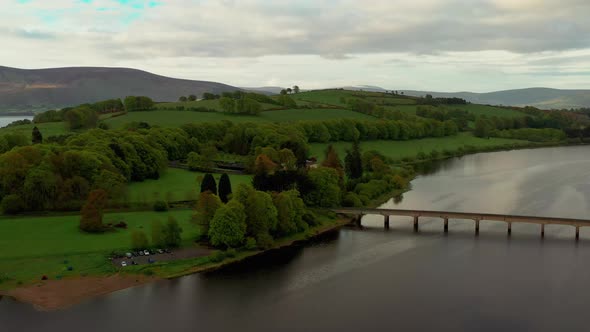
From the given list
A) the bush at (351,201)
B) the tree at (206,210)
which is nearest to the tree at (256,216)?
the tree at (206,210)

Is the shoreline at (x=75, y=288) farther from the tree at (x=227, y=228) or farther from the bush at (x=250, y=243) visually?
the bush at (x=250, y=243)

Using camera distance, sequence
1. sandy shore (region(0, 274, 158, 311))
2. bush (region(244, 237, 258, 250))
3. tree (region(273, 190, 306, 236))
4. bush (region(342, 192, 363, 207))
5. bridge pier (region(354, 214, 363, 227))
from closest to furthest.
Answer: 1. sandy shore (region(0, 274, 158, 311))
2. bush (region(244, 237, 258, 250))
3. tree (region(273, 190, 306, 236))
4. bridge pier (region(354, 214, 363, 227))
5. bush (region(342, 192, 363, 207))

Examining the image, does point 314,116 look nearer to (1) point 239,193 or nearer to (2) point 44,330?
(1) point 239,193

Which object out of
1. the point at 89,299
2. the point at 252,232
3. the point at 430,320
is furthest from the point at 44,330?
the point at 430,320

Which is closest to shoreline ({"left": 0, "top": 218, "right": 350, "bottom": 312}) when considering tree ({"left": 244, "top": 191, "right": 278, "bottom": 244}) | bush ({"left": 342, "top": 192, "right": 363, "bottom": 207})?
tree ({"left": 244, "top": 191, "right": 278, "bottom": 244})

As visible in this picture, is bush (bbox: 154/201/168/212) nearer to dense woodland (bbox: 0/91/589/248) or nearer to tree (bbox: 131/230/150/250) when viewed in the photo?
dense woodland (bbox: 0/91/589/248)

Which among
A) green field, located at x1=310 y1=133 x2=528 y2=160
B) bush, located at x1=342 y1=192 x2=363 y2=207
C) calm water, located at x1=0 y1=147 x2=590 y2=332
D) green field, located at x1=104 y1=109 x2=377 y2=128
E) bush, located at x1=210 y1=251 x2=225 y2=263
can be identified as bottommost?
calm water, located at x1=0 y1=147 x2=590 y2=332
